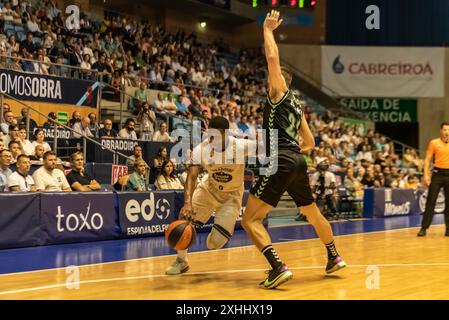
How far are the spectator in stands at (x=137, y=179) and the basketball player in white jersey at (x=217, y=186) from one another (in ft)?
17.1

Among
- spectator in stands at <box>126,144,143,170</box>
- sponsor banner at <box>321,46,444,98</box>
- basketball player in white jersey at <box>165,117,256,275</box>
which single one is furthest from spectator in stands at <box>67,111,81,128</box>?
sponsor banner at <box>321,46,444,98</box>

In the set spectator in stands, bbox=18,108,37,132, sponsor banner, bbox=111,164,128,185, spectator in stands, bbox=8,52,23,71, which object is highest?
spectator in stands, bbox=8,52,23,71

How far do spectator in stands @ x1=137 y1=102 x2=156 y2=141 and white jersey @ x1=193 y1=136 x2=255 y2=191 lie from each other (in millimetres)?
10244

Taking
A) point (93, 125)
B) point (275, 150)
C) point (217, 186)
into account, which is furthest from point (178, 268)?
point (93, 125)

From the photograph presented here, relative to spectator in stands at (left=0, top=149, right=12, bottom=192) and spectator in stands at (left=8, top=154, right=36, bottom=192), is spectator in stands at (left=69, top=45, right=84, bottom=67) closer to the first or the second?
spectator in stands at (left=0, top=149, right=12, bottom=192)

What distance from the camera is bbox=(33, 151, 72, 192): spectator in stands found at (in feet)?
38.9

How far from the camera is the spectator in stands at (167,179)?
14008mm

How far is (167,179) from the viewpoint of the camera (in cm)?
1411

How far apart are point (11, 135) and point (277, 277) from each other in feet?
28.9

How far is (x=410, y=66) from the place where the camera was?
33500 mm

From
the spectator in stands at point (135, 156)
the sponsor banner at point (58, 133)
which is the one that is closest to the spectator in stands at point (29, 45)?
the sponsor banner at point (58, 133)

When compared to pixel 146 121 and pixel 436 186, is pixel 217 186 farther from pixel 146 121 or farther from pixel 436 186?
pixel 146 121

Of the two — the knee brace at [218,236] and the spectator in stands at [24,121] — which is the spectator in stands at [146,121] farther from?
the knee brace at [218,236]

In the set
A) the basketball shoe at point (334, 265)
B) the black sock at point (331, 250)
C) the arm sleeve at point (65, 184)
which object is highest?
the arm sleeve at point (65, 184)
